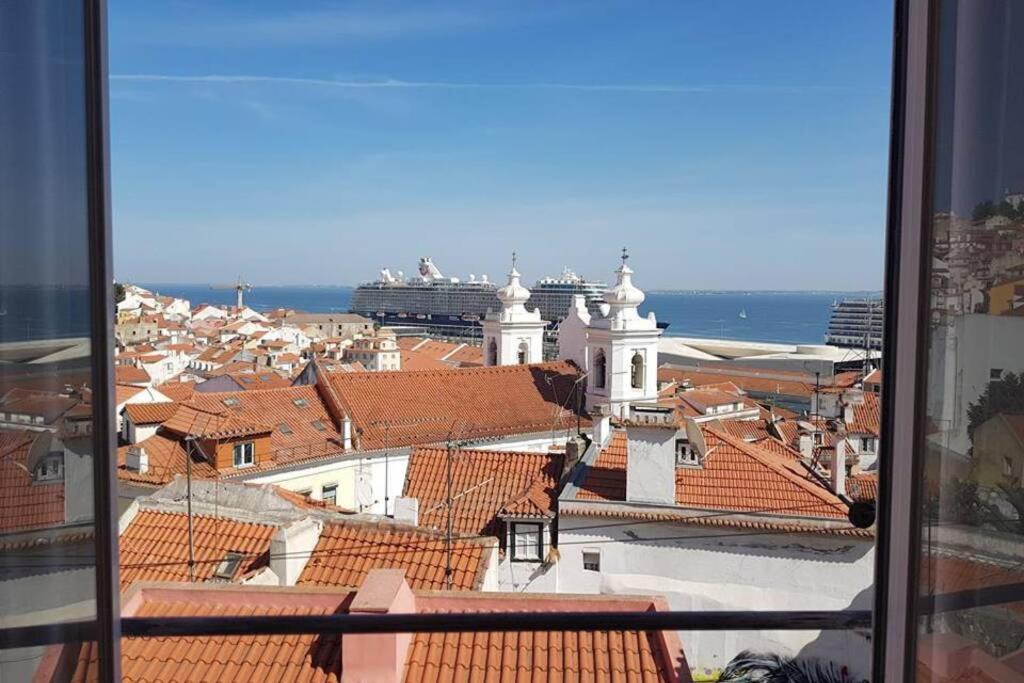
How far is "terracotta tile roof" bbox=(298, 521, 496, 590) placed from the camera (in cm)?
361

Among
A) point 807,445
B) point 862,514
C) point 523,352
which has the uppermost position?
point 862,514

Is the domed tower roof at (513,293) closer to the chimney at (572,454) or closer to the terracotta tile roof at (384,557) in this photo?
the chimney at (572,454)

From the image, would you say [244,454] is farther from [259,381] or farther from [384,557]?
[384,557]

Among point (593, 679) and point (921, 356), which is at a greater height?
point (921, 356)

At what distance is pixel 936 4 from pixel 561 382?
13862mm

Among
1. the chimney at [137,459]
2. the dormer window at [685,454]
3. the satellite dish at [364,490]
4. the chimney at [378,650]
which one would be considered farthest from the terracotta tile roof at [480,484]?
the chimney at [378,650]

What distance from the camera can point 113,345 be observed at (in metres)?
0.87

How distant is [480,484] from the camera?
6.75 meters

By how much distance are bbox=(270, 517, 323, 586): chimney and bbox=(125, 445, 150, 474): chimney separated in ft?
16.1

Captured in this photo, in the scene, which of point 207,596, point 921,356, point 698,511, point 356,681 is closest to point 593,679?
point 356,681

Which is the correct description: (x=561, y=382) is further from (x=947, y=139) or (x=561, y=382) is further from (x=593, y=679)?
(x=947, y=139)

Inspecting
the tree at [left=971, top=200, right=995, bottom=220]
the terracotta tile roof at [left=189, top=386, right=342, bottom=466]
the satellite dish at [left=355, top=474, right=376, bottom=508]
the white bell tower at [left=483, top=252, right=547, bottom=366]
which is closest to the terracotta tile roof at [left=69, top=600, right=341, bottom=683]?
the tree at [left=971, top=200, right=995, bottom=220]

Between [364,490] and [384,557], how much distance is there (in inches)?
268

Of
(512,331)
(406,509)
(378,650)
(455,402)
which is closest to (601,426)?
(406,509)
